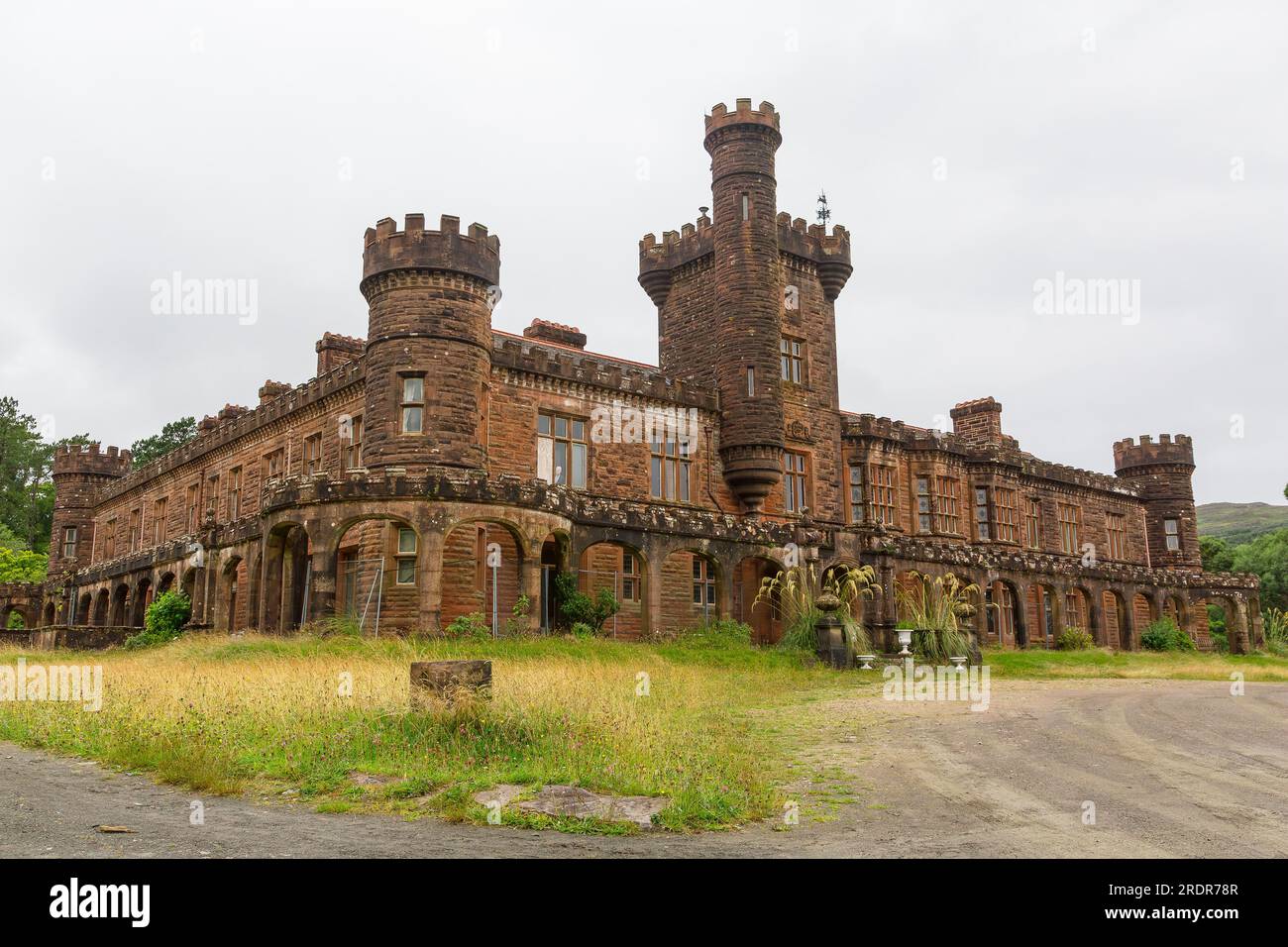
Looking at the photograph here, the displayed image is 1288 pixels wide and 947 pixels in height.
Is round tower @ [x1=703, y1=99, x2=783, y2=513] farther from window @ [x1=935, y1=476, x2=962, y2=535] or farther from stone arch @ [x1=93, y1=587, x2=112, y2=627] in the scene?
stone arch @ [x1=93, y1=587, x2=112, y2=627]

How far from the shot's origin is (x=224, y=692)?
42.1ft

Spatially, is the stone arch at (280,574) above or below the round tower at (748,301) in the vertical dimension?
below

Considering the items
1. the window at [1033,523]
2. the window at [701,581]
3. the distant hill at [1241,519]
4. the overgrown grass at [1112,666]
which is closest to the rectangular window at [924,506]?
the window at [1033,523]

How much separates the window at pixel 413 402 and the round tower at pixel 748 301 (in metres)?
9.80

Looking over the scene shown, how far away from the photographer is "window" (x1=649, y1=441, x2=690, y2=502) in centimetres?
2791

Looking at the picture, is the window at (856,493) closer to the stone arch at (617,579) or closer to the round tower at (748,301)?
the round tower at (748,301)

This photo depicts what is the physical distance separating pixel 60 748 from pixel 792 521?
73.3 feet

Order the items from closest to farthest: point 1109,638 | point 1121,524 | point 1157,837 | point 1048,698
Result: point 1157,837 < point 1048,698 < point 1109,638 < point 1121,524

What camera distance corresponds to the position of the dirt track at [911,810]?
20.8ft

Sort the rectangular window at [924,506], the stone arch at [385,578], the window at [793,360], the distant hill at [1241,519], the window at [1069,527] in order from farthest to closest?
1. the distant hill at [1241,519]
2. the window at [1069,527]
3. the rectangular window at [924,506]
4. the window at [793,360]
5. the stone arch at [385,578]

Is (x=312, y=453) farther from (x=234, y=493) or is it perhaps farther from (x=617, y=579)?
(x=617, y=579)

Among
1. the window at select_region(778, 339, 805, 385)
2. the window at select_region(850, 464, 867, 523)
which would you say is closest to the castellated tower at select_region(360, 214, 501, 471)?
the window at select_region(778, 339, 805, 385)
